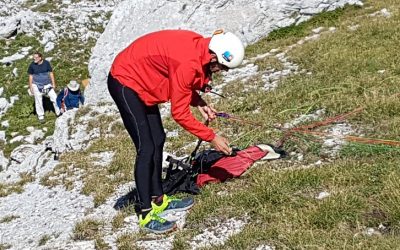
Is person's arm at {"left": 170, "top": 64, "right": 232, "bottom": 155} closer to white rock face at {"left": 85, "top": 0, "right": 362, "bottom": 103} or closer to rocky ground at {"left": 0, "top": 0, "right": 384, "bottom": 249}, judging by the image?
rocky ground at {"left": 0, "top": 0, "right": 384, "bottom": 249}

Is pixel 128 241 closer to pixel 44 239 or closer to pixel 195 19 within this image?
pixel 44 239

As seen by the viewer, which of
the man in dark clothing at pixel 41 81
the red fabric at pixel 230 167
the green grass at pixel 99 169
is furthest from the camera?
the man in dark clothing at pixel 41 81

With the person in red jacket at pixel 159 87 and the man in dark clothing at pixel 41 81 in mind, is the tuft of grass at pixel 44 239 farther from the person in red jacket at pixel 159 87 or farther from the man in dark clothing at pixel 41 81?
the man in dark clothing at pixel 41 81

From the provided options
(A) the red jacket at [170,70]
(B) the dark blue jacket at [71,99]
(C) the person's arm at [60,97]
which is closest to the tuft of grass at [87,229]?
(A) the red jacket at [170,70]

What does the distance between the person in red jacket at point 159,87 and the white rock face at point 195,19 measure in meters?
9.97

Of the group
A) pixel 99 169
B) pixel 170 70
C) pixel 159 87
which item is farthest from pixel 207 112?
pixel 99 169

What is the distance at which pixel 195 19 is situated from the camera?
61.0 ft

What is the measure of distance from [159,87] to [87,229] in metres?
2.32

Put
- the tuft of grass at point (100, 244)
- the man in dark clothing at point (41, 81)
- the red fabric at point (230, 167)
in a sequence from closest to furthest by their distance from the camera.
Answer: the tuft of grass at point (100, 244), the red fabric at point (230, 167), the man in dark clothing at point (41, 81)

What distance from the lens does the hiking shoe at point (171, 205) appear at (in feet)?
25.2

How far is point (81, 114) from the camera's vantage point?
1491 cm

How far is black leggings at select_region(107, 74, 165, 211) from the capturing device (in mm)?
7102

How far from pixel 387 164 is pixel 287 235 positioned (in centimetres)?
196

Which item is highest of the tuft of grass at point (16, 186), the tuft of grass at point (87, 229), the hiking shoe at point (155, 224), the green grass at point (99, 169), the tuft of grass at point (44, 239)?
the hiking shoe at point (155, 224)
